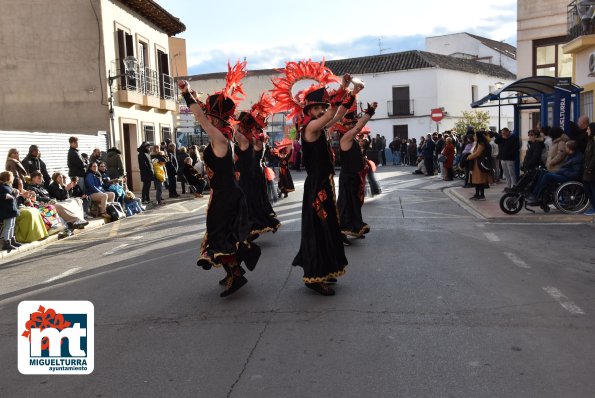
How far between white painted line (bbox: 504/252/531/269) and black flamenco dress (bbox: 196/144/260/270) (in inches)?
136

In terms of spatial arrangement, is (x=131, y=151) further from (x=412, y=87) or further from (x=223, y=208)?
(x=412, y=87)

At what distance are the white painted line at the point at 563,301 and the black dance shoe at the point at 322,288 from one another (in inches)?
86.1

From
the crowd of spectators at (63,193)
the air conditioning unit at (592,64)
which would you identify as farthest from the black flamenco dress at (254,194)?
the air conditioning unit at (592,64)

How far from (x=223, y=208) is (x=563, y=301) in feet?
11.4

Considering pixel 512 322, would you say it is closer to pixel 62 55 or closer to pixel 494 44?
pixel 62 55

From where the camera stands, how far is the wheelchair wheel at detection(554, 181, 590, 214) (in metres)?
11.6

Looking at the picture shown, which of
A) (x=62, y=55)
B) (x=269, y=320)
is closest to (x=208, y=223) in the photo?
(x=269, y=320)

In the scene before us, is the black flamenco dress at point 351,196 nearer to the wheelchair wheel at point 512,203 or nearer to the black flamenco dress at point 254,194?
the black flamenco dress at point 254,194

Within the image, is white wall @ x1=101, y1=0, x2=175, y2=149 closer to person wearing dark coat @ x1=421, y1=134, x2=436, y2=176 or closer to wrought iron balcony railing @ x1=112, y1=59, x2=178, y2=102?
wrought iron balcony railing @ x1=112, y1=59, x2=178, y2=102

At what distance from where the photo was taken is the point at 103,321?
5.84 meters

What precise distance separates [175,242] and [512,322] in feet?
21.3

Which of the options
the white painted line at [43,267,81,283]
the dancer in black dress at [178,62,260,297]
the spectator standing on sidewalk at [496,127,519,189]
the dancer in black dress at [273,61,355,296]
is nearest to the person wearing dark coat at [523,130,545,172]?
the spectator standing on sidewalk at [496,127,519,189]

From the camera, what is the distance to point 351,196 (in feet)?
31.0

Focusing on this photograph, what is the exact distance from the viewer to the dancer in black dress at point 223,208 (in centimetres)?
637
